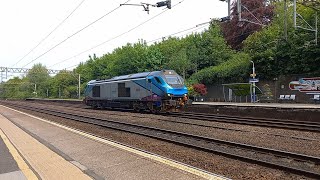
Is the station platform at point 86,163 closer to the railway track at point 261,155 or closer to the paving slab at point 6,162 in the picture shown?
the paving slab at point 6,162

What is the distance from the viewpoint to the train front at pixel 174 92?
24.5m

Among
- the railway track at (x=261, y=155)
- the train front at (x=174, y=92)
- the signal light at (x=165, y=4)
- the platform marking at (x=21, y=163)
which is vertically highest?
the signal light at (x=165, y=4)

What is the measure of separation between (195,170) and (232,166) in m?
1.61

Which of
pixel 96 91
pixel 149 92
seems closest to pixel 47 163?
pixel 149 92

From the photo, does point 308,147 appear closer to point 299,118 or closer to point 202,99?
point 299,118

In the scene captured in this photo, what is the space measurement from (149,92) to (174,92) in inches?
82.3

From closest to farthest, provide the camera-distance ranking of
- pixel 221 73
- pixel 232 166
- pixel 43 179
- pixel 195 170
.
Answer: pixel 43 179
pixel 195 170
pixel 232 166
pixel 221 73

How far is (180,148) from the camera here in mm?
11234

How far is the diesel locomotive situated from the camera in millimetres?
24688

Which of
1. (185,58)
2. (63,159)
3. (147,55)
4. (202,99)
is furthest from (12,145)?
(147,55)

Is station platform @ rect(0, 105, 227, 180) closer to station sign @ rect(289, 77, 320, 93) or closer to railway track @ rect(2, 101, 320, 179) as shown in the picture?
railway track @ rect(2, 101, 320, 179)

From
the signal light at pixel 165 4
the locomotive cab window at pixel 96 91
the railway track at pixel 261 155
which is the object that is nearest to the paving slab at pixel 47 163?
the railway track at pixel 261 155

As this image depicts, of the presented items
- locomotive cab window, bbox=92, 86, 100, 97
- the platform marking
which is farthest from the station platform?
locomotive cab window, bbox=92, 86, 100, 97

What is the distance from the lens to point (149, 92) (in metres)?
25.8
